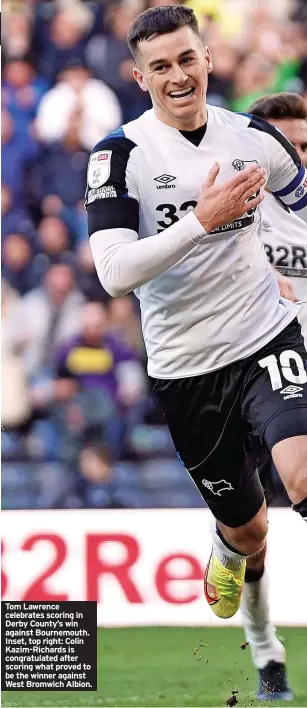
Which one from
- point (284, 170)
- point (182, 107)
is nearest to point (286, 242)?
point (284, 170)

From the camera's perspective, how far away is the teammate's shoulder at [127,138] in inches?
132

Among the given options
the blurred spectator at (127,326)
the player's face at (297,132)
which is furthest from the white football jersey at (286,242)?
the blurred spectator at (127,326)

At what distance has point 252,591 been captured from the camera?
4023 millimetres

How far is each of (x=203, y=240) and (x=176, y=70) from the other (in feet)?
1.75

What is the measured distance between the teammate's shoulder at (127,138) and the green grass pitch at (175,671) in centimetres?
186

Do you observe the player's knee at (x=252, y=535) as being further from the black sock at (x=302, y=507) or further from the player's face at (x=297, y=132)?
the player's face at (x=297, y=132)

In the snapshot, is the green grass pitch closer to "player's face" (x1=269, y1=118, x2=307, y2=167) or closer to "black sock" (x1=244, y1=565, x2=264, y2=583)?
"black sock" (x1=244, y1=565, x2=264, y2=583)

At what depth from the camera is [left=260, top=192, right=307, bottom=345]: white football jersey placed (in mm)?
4082

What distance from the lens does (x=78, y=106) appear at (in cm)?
429

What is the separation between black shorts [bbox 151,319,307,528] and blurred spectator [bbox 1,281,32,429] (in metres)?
0.78

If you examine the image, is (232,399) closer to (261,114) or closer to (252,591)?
(252,591)

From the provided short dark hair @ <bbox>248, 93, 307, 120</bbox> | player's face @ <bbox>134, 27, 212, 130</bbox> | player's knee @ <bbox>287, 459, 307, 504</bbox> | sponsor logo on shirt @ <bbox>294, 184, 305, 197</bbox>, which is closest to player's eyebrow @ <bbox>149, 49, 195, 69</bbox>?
player's face @ <bbox>134, 27, 212, 130</bbox>

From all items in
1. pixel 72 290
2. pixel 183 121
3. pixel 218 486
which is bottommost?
pixel 218 486
